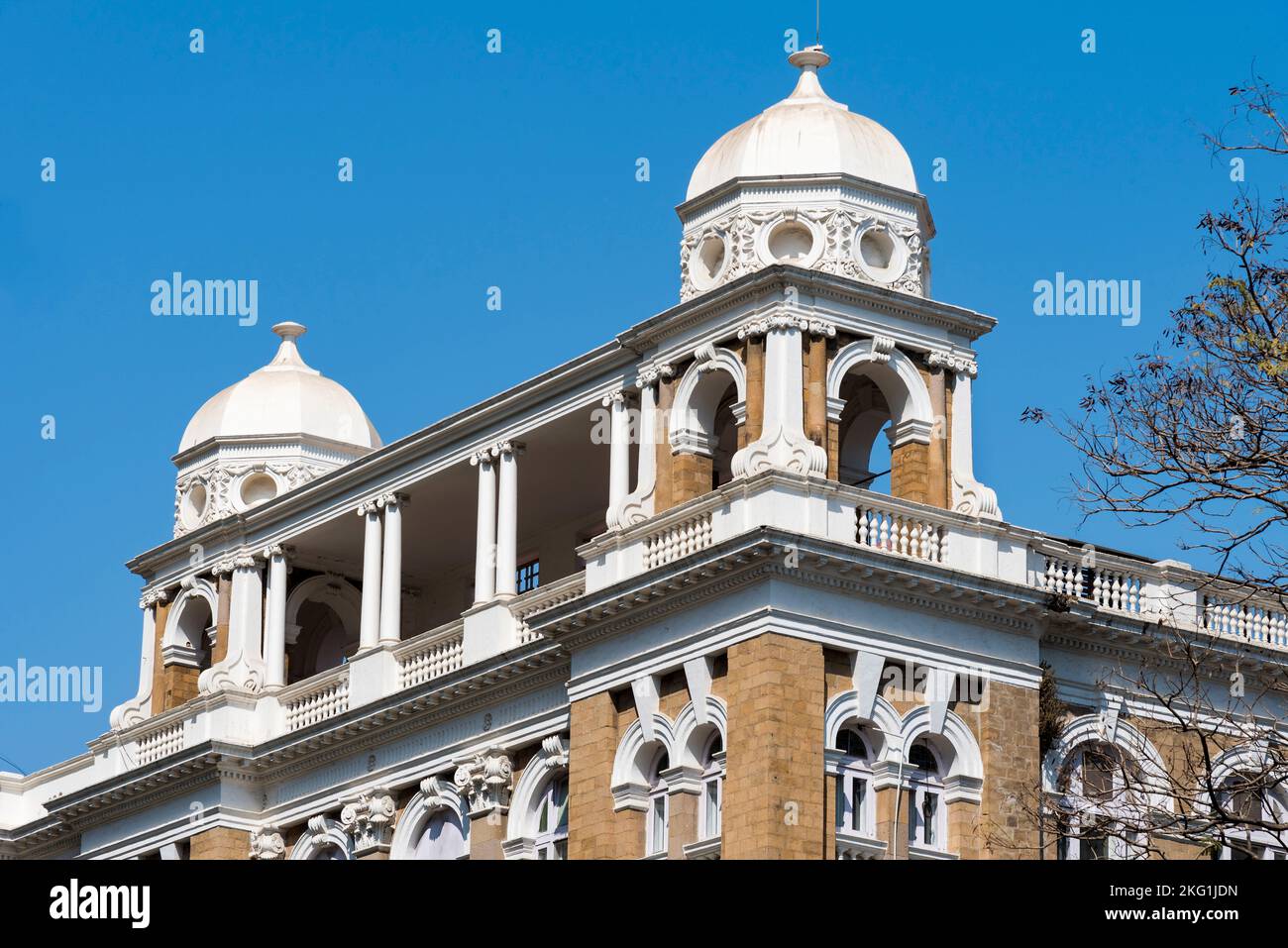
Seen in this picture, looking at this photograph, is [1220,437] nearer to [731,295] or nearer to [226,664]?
[731,295]

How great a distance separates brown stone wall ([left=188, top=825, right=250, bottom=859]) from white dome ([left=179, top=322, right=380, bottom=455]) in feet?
29.0

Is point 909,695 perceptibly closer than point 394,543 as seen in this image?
Yes

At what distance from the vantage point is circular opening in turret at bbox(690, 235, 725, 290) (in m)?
49.6

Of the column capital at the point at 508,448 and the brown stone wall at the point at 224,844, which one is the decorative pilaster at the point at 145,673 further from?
the column capital at the point at 508,448

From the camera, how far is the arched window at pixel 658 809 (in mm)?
46750

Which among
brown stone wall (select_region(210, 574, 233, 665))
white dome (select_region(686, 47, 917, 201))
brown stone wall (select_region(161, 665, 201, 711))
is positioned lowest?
brown stone wall (select_region(161, 665, 201, 711))

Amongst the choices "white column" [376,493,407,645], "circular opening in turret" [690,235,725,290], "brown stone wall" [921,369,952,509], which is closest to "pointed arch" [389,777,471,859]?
"white column" [376,493,407,645]

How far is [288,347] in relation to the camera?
2494 inches

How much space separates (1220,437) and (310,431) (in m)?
30.6

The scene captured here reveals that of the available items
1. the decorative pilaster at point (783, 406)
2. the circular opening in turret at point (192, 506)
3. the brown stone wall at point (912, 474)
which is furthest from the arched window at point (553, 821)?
the circular opening in turret at point (192, 506)

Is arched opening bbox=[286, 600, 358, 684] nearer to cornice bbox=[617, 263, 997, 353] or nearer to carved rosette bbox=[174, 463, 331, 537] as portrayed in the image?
carved rosette bbox=[174, 463, 331, 537]
